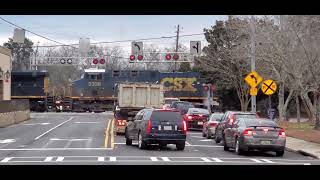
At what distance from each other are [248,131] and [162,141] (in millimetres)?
3951

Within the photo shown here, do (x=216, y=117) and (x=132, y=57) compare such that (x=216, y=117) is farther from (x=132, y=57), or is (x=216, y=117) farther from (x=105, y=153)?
(x=132, y=57)

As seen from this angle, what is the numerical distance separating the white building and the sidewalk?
3362 cm

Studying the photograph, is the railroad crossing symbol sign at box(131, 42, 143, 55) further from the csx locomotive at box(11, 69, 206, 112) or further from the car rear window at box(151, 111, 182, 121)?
the car rear window at box(151, 111, 182, 121)

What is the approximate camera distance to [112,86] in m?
65.9

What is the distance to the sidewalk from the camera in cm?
2505

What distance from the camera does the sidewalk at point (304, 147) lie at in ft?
82.2

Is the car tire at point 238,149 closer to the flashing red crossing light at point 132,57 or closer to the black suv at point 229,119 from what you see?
the black suv at point 229,119

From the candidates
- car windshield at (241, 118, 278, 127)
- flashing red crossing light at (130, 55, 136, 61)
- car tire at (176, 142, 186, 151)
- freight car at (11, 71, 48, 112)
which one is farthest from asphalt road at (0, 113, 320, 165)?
freight car at (11, 71, 48, 112)

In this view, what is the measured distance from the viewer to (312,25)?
106 ft

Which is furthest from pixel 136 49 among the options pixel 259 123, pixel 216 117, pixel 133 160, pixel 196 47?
pixel 133 160

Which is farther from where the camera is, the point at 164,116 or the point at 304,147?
the point at 304,147

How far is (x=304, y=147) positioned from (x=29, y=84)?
1892 inches

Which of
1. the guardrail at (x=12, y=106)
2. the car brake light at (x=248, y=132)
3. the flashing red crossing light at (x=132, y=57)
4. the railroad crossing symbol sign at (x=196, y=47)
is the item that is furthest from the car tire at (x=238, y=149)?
the flashing red crossing light at (x=132, y=57)
